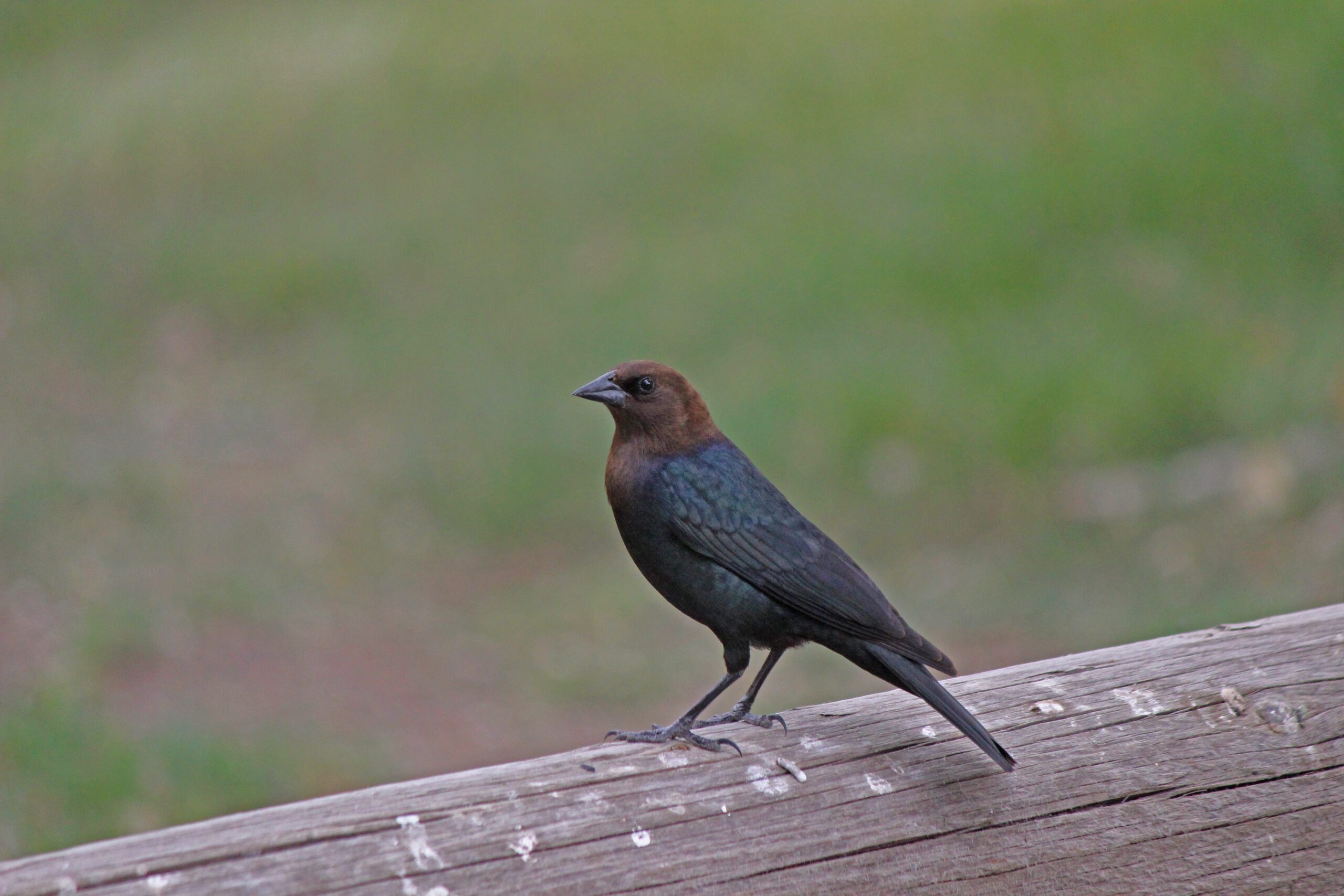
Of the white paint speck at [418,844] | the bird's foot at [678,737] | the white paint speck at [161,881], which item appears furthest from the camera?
the bird's foot at [678,737]

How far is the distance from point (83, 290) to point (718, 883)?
1138 cm

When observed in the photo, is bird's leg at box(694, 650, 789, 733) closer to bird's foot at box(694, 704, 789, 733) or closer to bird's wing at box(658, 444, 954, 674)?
bird's foot at box(694, 704, 789, 733)

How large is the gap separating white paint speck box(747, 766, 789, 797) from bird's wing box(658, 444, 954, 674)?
20.4 inches

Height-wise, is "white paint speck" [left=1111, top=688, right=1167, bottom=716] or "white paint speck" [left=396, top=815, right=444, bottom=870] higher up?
"white paint speck" [left=396, top=815, right=444, bottom=870]

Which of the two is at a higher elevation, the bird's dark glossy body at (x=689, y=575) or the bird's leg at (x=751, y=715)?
the bird's dark glossy body at (x=689, y=575)

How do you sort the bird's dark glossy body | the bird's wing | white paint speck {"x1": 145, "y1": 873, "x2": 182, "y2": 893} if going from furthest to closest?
the bird's dark glossy body, the bird's wing, white paint speck {"x1": 145, "y1": 873, "x2": 182, "y2": 893}

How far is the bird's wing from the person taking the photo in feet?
8.37

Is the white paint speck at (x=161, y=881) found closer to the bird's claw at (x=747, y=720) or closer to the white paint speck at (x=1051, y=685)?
the bird's claw at (x=747, y=720)

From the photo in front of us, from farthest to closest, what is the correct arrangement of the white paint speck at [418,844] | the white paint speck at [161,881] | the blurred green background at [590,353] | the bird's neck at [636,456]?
the blurred green background at [590,353], the bird's neck at [636,456], the white paint speck at [418,844], the white paint speck at [161,881]

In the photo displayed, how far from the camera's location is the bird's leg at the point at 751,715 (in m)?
2.40

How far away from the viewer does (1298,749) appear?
7.04 ft

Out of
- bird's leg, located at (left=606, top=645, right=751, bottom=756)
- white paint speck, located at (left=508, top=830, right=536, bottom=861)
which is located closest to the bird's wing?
bird's leg, located at (left=606, top=645, right=751, bottom=756)

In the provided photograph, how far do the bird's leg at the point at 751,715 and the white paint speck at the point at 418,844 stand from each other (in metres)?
0.73

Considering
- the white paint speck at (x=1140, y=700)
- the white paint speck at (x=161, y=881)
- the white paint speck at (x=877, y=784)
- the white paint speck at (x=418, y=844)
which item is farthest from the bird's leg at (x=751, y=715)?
the white paint speck at (x=161, y=881)
